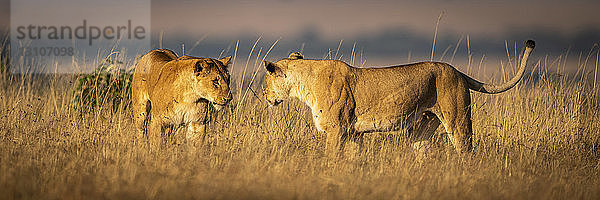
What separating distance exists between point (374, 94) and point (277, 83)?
114cm

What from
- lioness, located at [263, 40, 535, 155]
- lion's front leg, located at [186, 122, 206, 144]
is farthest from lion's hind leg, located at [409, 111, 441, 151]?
lion's front leg, located at [186, 122, 206, 144]

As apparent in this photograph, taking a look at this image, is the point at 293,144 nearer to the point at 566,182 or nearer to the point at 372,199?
the point at 372,199

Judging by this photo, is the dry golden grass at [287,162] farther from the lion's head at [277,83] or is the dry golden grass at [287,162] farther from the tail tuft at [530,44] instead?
the tail tuft at [530,44]

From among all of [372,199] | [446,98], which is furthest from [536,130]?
[372,199]

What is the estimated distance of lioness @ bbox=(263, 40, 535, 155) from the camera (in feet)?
24.6

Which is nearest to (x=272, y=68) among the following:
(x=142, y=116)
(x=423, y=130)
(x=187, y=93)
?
(x=187, y=93)

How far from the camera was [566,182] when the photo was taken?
6.98m

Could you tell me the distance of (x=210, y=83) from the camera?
7.32 m

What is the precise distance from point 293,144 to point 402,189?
2555 millimetres

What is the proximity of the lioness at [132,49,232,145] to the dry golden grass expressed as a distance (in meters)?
0.30

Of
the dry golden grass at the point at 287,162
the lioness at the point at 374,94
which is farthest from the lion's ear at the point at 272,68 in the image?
the dry golden grass at the point at 287,162

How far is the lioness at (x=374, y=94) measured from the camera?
7.49 m

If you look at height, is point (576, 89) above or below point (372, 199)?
above

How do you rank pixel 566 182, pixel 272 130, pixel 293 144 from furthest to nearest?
pixel 272 130 < pixel 293 144 < pixel 566 182
